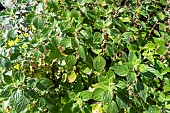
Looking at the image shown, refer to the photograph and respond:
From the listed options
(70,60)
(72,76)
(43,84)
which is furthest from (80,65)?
Result: (43,84)

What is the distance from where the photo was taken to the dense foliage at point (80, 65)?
1631 mm

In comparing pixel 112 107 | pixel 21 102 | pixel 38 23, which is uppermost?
pixel 38 23

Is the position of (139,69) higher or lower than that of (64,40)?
lower

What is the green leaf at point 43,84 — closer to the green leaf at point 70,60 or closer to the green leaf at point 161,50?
the green leaf at point 70,60

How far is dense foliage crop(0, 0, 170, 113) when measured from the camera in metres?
1.63

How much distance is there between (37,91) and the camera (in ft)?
5.79

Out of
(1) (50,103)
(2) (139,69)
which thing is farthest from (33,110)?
(2) (139,69)

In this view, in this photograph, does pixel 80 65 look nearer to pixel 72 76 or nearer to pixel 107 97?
pixel 72 76

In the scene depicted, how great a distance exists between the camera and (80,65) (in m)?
1.96

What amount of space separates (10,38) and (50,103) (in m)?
0.43

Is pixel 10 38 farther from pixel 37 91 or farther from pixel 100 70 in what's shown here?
pixel 100 70

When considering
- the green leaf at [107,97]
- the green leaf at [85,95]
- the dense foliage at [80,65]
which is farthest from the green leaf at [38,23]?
the green leaf at [107,97]

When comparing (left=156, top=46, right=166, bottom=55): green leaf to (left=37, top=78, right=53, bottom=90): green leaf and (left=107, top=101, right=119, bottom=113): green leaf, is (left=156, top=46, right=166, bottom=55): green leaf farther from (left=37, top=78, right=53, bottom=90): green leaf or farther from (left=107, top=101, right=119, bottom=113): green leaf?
(left=37, top=78, right=53, bottom=90): green leaf

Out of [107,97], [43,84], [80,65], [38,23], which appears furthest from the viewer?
[80,65]
